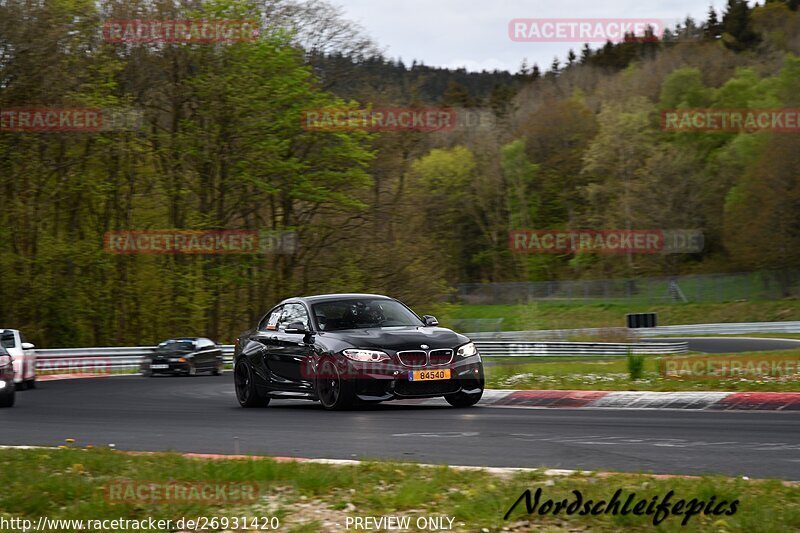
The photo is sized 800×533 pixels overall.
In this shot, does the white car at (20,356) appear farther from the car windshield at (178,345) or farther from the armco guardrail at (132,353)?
the armco guardrail at (132,353)

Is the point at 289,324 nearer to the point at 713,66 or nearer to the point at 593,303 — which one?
the point at 593,303

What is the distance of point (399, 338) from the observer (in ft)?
49.9

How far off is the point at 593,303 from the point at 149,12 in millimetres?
36749

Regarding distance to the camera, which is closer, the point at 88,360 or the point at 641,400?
the point at 641,400

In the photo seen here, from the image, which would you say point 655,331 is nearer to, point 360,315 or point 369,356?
point 360,315

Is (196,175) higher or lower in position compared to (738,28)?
lower

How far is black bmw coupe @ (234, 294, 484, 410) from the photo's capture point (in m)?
15.0

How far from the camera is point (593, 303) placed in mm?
73750

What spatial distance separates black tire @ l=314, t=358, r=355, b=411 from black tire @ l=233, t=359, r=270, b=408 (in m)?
1.77

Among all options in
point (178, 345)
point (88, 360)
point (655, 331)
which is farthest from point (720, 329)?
point (178, 345)

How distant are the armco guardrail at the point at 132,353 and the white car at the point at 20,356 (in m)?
10.7

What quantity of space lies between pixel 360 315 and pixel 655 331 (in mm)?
45995

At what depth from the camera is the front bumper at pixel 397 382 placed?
14.9 metres

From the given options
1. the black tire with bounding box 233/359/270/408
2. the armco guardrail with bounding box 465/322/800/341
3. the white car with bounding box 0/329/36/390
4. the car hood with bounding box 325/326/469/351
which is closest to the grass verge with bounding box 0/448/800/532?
the car hood with bounding box 325/326/469/351
